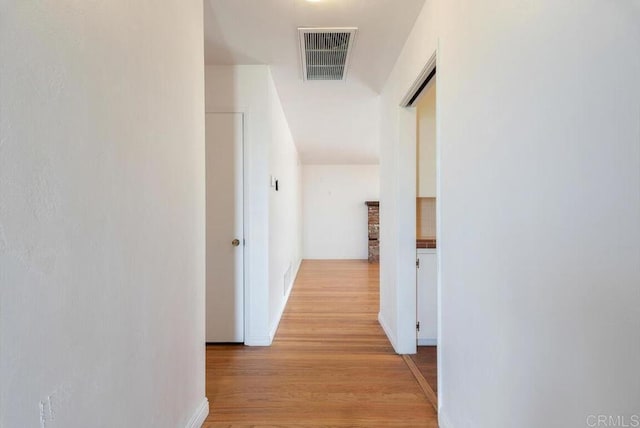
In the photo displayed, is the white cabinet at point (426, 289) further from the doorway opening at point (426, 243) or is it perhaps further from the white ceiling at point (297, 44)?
the white ceiling at point (297, 44)

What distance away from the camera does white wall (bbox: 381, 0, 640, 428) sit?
0.68 meters

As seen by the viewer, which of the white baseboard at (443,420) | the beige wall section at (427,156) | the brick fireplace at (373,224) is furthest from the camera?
the brick fireplace at (373,224)

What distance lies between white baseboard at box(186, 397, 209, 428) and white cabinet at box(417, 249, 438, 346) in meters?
1.77

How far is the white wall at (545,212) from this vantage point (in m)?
0.68

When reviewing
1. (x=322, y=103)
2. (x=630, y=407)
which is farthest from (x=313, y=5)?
(x=630, y=407)

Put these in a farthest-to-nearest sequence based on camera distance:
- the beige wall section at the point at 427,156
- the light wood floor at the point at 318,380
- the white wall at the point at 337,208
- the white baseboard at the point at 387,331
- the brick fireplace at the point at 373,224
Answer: the white wall at the point at 337,208 → the brick fireplace at the point at 373,224 → the beige wall section at the point at 427,156 → the white baseboard at the point at 387,331 → the light wood floor at the point at 318,380

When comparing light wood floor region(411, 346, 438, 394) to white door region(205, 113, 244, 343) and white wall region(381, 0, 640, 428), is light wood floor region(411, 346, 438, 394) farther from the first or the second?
white door region(205, 113, 244, 343)

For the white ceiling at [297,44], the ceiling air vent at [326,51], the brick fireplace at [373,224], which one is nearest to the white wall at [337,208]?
the brick fireplace at [373,224]

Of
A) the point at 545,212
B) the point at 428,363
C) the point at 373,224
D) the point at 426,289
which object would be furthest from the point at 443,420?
the point at 373,224

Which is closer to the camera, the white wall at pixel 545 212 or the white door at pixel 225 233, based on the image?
the white wall at pixel 545 212

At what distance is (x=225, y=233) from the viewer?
2.81 meters

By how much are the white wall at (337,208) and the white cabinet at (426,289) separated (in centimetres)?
513

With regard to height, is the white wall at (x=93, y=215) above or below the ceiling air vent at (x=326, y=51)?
below

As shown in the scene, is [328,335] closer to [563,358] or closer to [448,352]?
[448,352]
